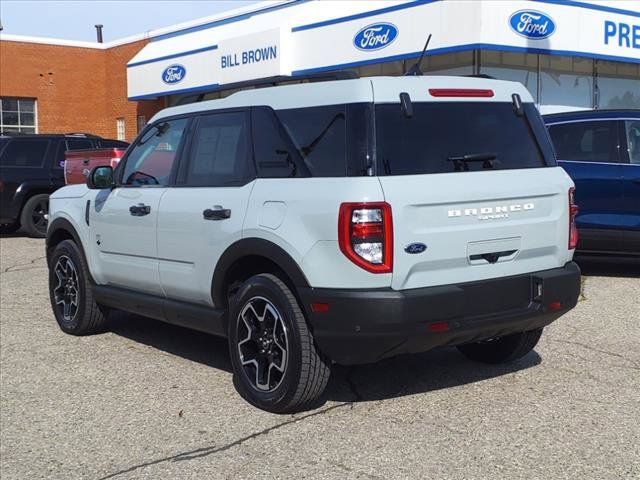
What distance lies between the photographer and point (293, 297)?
4402mm

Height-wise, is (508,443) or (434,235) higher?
(434,235)

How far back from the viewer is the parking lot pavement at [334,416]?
385 cm

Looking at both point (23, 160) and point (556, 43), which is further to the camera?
point (556, 43)

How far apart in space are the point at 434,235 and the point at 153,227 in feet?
7.22

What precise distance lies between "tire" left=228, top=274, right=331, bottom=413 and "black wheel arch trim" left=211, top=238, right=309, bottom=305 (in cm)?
15

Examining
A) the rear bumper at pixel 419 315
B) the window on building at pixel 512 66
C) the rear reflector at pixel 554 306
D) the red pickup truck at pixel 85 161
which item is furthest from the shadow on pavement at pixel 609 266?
the window on building at pixel 512 66

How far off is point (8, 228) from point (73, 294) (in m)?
9.66

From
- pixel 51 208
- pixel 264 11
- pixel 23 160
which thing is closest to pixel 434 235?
pixel 51 208

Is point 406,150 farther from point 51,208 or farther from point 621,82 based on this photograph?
point 621,82

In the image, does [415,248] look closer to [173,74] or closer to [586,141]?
[586,141]

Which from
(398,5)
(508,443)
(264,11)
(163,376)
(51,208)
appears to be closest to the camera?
(508,443)

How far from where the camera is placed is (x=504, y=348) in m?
5.44

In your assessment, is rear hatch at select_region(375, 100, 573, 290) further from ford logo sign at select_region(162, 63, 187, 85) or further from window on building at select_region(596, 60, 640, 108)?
ford logo sign at select_region(162, 63, 187, 85)

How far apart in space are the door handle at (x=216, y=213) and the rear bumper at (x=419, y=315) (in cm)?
84
